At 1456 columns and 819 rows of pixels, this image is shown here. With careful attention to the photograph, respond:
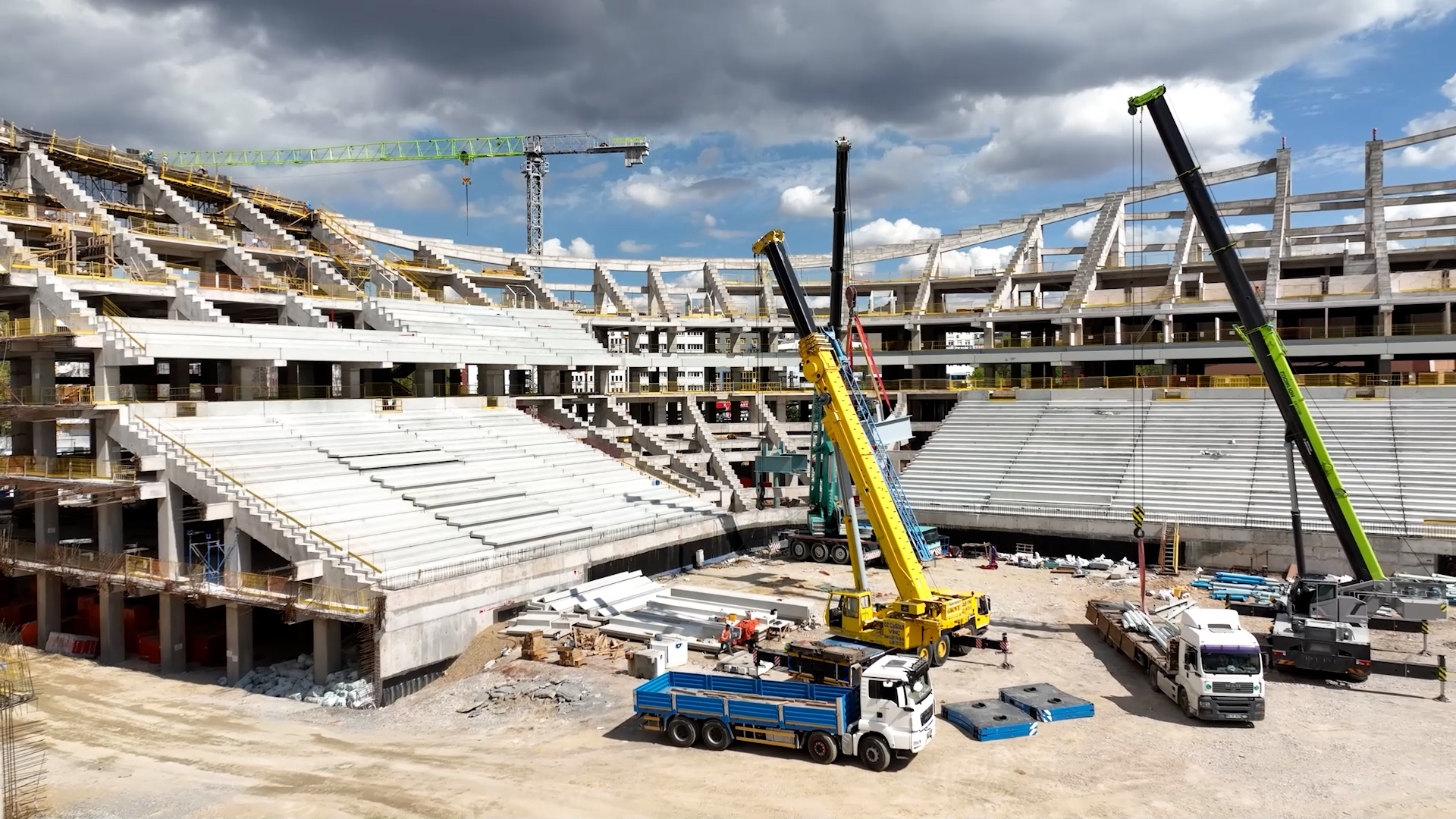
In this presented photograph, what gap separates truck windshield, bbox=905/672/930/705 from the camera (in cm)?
1706

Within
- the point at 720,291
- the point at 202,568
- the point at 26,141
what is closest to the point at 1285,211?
the point at 720,291

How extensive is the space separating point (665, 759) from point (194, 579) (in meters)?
16.0

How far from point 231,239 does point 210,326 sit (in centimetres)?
1224

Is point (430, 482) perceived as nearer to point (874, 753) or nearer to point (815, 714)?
point (815, 714)

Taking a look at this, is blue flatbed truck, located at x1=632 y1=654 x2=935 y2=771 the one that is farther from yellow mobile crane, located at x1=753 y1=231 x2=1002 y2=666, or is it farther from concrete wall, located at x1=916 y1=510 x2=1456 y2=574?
concrete wall, located at x1=916 y1=510 x2=1456 y2=574

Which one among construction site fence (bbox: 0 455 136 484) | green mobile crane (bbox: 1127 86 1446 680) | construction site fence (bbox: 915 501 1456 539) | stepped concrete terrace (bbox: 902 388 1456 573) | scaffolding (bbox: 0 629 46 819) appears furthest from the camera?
stepped concrete terrace (bbox: 902 388 1456 573)

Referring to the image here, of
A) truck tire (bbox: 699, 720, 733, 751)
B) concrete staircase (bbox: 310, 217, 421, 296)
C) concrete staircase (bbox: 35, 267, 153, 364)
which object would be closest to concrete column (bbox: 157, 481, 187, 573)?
concrete staircase (bbox: 35, 267, 153, 364)

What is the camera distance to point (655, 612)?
27219 millimetres

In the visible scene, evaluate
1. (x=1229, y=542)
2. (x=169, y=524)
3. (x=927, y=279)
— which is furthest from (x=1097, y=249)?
(x=169, y=524)

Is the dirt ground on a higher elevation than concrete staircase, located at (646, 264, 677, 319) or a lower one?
lower

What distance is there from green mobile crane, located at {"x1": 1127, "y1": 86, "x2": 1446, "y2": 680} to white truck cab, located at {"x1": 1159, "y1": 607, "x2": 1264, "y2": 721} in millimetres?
3991

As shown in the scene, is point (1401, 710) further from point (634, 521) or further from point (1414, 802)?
point (634, 521)

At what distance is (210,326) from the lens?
33125 mm

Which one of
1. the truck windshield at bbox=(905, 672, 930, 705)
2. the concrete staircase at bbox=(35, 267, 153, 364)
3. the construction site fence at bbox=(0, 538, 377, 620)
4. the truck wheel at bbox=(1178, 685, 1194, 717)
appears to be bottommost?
→ the truck wheel at bbox=(1178, 685, 1194, 717)
